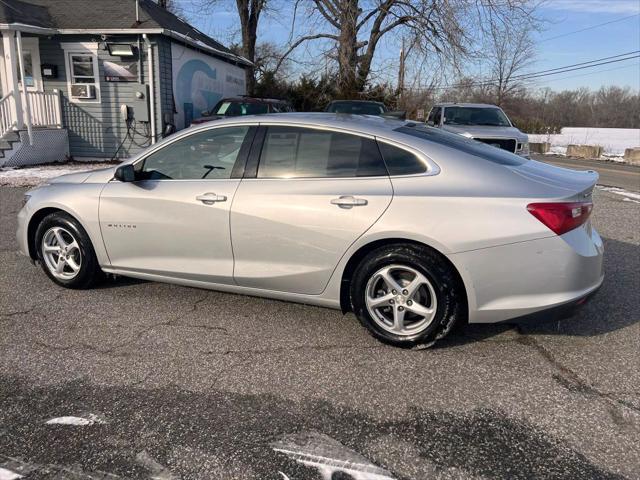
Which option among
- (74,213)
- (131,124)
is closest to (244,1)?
(131,124)

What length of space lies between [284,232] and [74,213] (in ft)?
6.55

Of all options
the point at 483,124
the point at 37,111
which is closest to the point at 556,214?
the point at 483,124

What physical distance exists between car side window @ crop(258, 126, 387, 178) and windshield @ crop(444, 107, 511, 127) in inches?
339

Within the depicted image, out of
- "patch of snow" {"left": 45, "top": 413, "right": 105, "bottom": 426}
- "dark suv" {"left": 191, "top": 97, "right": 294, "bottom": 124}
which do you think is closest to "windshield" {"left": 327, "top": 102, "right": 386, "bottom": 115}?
"dark suv" {"left": 191, "top": 97, "right": 294, "bottom": 124}

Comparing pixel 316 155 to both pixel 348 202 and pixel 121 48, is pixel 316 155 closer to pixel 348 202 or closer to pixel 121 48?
pixel 348 202

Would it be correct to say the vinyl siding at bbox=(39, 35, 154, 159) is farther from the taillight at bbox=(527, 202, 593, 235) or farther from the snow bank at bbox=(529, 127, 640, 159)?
the snow bank at bbox=(529, 127, 640, 159)

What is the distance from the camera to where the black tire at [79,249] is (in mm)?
4555

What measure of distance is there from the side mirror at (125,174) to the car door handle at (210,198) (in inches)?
26.6

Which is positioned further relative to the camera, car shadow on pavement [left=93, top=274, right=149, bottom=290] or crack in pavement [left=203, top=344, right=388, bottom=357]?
car shadow on pavement [left=93, top=274, right=149, bottom=290]

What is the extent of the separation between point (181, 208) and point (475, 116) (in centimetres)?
956

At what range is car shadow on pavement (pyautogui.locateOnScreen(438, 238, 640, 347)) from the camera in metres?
3.89

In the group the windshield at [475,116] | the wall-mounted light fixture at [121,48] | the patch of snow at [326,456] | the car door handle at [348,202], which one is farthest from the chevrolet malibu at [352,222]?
the wall-mounted light fixture at [121,48]

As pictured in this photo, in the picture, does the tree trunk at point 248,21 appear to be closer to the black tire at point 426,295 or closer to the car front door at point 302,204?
the car front door at point 302,204

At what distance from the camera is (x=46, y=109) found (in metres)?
14.8
